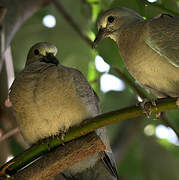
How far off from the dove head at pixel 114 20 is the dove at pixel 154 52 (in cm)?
8

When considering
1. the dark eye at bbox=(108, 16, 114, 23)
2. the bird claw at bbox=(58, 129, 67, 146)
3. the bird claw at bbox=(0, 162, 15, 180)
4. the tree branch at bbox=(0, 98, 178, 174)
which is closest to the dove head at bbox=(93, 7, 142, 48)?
the dark eye at bbox=(108, 16, 114, 23)

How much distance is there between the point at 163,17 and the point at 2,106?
112 cm

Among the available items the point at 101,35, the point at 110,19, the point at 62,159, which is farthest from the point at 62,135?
the point at 110,19

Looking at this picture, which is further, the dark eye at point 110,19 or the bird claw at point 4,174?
the dark eye at point 110,19

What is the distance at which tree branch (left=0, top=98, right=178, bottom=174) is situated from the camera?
1636mm

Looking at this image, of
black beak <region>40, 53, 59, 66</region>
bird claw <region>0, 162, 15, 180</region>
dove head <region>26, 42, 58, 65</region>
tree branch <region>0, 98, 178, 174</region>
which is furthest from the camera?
dove head <region>26, 42, 58, 65</region>

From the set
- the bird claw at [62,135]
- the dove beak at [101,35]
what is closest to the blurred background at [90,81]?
the dove beak at [101,35]

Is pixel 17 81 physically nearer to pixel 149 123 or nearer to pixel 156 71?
pixel 156 71

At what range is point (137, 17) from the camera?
2.60 m

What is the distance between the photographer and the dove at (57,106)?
214 centimetres

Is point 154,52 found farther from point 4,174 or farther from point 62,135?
point 4,174

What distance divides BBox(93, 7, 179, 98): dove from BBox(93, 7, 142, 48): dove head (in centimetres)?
8

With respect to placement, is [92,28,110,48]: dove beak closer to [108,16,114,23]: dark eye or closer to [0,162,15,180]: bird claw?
[108,16,114,23]: dark eye

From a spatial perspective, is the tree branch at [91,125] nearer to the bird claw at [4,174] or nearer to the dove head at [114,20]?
the bird claw at [4,174]
